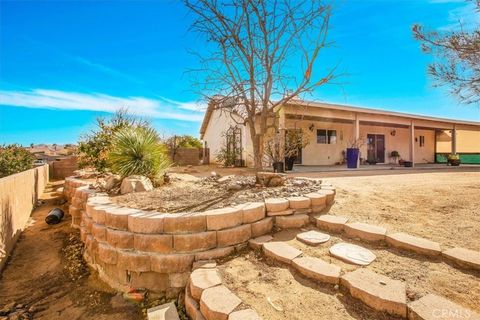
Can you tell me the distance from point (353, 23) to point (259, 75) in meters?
2.59

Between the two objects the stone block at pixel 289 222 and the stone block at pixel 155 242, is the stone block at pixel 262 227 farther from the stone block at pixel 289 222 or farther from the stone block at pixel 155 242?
the stone block at pixel 155 242

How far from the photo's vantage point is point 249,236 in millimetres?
2400

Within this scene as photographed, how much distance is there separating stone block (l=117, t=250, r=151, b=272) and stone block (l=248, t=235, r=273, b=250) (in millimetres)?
1015

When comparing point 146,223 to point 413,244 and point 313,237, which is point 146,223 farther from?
point 413,244

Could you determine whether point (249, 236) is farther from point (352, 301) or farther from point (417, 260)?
point (417, 260)

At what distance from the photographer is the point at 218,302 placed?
1453mm

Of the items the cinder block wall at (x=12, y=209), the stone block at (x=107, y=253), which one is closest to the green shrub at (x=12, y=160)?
the cinder block wall at (x=12, y=209)

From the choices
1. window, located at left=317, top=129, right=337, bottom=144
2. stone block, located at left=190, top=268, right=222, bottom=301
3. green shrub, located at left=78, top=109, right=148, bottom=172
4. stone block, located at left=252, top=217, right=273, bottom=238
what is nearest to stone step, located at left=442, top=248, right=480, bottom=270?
stone block, located at left=252, top=217, right=273, bottom=238

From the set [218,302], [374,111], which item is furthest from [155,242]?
[374,111]

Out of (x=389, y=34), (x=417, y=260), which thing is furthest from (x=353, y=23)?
(x=417, y=260)

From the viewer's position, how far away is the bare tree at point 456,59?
470cm

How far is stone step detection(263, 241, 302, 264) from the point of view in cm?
194

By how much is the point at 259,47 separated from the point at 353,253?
11.2 feet

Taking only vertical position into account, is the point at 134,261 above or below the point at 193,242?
below
